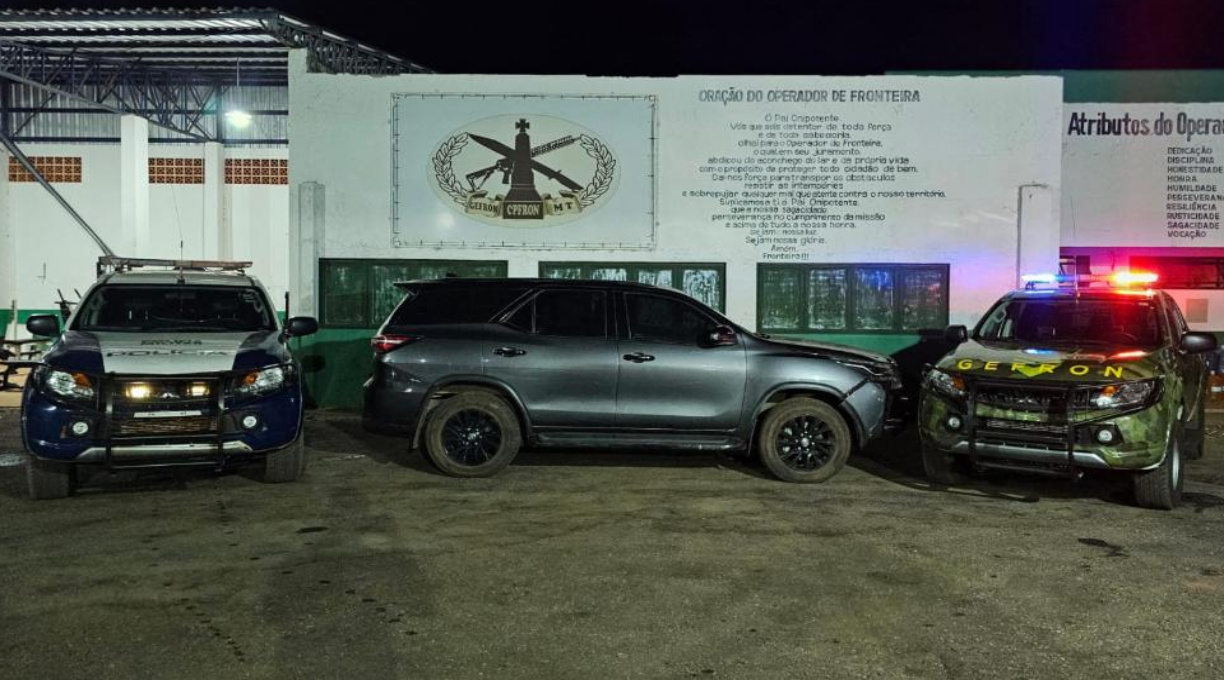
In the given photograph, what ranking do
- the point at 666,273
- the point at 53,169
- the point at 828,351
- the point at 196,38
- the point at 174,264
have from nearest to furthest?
1. the point at 828,351
2. the point at 174,264
3. the point at 666,273
4. the point at 196,38
5. the point at 53,169

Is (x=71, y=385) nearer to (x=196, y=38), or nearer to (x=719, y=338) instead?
(x=719, y=338)

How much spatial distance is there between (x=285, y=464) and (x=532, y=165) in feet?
19.2

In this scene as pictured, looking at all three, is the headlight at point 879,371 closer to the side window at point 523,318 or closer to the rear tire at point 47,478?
the side window at point 523,318

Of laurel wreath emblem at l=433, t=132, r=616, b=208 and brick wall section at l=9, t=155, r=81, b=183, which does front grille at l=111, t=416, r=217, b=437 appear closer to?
laurel wreath emblem at l=433, t=132, r=616, b=208

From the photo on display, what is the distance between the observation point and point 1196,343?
324 inches

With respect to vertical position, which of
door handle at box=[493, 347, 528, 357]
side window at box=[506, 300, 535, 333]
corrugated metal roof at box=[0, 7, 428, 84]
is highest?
corrugated metal roof at box=[0, 7, 428, 84]

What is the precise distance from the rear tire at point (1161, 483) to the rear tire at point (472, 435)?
4.85 meters

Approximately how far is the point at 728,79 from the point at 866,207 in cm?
233

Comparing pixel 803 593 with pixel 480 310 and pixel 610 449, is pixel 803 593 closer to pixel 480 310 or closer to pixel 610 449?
pixel 610 449

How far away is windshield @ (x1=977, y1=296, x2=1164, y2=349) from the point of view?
8570 mm

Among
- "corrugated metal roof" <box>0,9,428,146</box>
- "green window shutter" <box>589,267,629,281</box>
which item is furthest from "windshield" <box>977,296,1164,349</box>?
"corrugated metal roof" <box>0,9,428,146</box>


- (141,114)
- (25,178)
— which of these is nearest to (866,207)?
(141,114)

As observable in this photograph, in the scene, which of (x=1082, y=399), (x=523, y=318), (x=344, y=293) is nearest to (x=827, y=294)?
(x=523, y=318)

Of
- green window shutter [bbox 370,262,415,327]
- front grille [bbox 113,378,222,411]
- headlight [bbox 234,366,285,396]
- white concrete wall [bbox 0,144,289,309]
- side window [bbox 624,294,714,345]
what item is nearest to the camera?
front grille [bbox 113,378,222,411]
